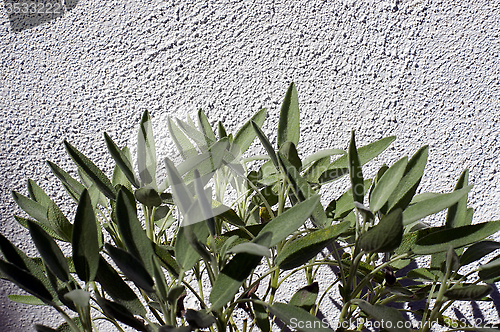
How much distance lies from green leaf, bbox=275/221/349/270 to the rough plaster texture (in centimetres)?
34

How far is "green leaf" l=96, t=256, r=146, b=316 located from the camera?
0.38 meters

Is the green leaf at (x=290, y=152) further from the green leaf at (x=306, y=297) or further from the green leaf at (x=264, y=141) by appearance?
the green leaf at (x=306, y=297)

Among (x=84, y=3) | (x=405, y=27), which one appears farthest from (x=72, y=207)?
(x=405, y=27)

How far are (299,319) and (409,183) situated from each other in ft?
0.64

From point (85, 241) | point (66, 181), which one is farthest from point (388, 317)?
point (66, 181)

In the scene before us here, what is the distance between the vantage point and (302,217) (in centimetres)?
34

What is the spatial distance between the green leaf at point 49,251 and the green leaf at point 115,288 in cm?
3

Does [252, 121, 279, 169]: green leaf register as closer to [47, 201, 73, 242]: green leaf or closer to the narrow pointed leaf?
the narrow pointed leaf

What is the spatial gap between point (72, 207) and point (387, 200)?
612 millimetres

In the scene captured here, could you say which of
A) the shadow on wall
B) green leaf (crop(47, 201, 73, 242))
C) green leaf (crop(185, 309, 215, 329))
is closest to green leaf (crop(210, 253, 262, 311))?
green leaf (crop(185, 309, 215, 329))

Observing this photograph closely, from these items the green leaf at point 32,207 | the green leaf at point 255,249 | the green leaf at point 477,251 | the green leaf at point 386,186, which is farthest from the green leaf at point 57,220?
the green leaf at point 477,251

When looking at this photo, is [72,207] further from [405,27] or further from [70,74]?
[405,27]

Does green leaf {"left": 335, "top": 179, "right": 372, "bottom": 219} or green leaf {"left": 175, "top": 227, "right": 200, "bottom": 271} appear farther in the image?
green leaf {"left": 335, "top": 179, "right": 372, "bottom": 219}

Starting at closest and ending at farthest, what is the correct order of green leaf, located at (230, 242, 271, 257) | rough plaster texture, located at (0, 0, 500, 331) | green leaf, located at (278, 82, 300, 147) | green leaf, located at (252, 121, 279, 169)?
green leaf, located at (230, 242, 271, 257)
green leaf, located at (252, 121, 279, 169)
green leaf, located at (278, 82, 300, 147)
rough plaster texture, located at (0, 0, 500, 331)
